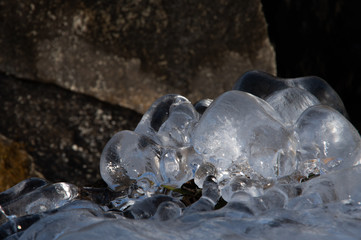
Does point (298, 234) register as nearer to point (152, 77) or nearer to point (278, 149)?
point (278, 149)

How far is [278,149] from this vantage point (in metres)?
0.84

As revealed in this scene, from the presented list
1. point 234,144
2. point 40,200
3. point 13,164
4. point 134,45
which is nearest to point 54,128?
point 13,164

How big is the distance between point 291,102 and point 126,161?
35 centimetres

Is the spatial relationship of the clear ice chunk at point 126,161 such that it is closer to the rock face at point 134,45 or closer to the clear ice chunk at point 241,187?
the clear ice chunk at point 241,187

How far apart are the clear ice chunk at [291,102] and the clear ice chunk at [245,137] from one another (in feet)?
0.39

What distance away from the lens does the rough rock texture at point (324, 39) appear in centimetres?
293

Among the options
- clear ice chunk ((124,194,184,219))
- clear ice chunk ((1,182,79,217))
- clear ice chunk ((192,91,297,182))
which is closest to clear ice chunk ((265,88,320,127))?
clear ice chunk ((192,91,297,182))

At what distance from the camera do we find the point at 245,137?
84 cm

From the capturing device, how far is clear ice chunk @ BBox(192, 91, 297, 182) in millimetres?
833

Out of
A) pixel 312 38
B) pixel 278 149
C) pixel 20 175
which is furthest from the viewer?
pixel 312 38

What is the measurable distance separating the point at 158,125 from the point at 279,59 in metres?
2.25

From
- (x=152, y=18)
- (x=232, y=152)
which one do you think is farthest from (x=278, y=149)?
(x=152, y=18)

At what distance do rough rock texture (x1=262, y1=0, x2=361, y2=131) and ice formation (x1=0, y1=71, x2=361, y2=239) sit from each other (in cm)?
198

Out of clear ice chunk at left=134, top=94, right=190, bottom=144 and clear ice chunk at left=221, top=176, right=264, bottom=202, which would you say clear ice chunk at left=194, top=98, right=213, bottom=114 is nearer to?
clear ice chunk at left=134, top=94, right=190, bottom=144
